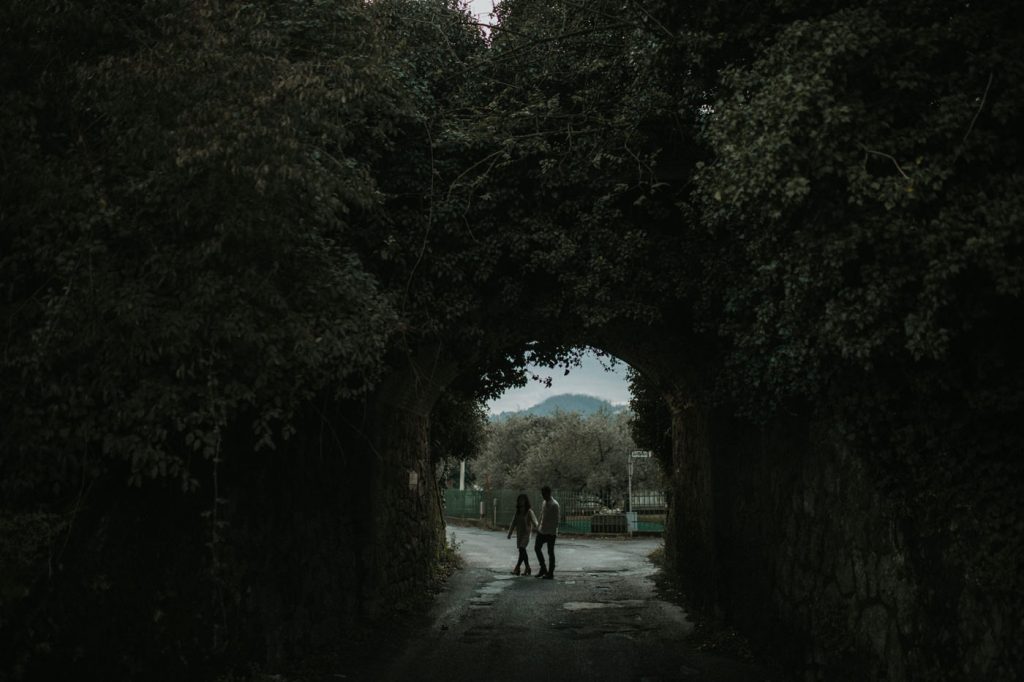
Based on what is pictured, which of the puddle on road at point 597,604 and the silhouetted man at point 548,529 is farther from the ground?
the silhouetted man at point 548,529

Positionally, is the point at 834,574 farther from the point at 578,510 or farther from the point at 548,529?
the point at 578,510

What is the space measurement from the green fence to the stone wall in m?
19.0

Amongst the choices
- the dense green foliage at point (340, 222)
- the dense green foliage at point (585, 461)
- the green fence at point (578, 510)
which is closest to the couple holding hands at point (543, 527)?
the dense green foliage at point (340, 222)

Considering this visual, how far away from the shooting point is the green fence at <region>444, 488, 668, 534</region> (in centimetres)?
3428

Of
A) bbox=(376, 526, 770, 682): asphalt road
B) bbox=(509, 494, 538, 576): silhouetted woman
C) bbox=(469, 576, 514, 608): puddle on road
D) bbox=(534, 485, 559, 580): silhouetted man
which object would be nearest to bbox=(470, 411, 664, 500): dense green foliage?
bbox=(509, 494, 538, 576): silhouetted woman

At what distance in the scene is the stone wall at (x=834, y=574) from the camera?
6.23 metres

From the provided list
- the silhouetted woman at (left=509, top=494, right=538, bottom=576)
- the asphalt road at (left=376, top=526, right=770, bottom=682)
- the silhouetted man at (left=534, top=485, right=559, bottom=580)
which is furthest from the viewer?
the silhouetted woman at (left=509, top=494, right=538, bottom=576)

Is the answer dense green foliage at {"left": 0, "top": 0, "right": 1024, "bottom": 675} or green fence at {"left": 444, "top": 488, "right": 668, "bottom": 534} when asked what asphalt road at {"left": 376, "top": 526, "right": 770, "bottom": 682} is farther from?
green fence at {"left": 444, "top": 488, "right": 668, "bottom": 534}

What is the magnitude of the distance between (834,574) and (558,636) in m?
3.91

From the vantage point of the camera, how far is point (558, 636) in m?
10.8

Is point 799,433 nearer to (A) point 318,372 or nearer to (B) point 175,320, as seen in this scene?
(A) point 318,372

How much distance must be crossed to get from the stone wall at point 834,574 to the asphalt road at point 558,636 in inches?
31.3

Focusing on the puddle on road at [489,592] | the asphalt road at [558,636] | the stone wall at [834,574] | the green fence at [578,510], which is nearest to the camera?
the stone wall at [834,574]

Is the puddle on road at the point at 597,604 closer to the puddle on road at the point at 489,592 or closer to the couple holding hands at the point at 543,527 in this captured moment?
the puddle on road at the point at 489,592
